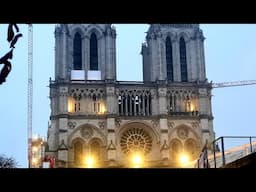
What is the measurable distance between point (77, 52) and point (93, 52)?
181 centimetres

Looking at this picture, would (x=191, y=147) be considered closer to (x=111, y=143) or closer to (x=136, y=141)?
(x=136, y=141)

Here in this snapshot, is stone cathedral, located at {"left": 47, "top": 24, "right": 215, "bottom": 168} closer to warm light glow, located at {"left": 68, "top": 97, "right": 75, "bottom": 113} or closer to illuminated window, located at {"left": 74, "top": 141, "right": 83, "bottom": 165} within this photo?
warm light glow, located at {"left": 68, "top": 97, "right": 75, "bottom": 113}

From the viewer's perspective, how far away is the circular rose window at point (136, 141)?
59562mm

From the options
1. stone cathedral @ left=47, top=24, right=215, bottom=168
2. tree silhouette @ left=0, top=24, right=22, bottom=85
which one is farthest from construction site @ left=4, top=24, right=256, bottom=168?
tree silhouette @ left=0, top=24, right=22, bottom=85

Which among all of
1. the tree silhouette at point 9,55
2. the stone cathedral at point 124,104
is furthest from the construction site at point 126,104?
the tree silhouette at point 9,55

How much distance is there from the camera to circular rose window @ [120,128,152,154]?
2345 inches

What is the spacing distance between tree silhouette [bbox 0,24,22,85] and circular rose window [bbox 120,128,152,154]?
5256 centimetres

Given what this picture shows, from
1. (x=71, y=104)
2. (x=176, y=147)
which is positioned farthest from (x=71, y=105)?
(x=176, y=147)

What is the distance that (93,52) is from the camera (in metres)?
62.1

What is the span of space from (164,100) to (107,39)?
9.39m
